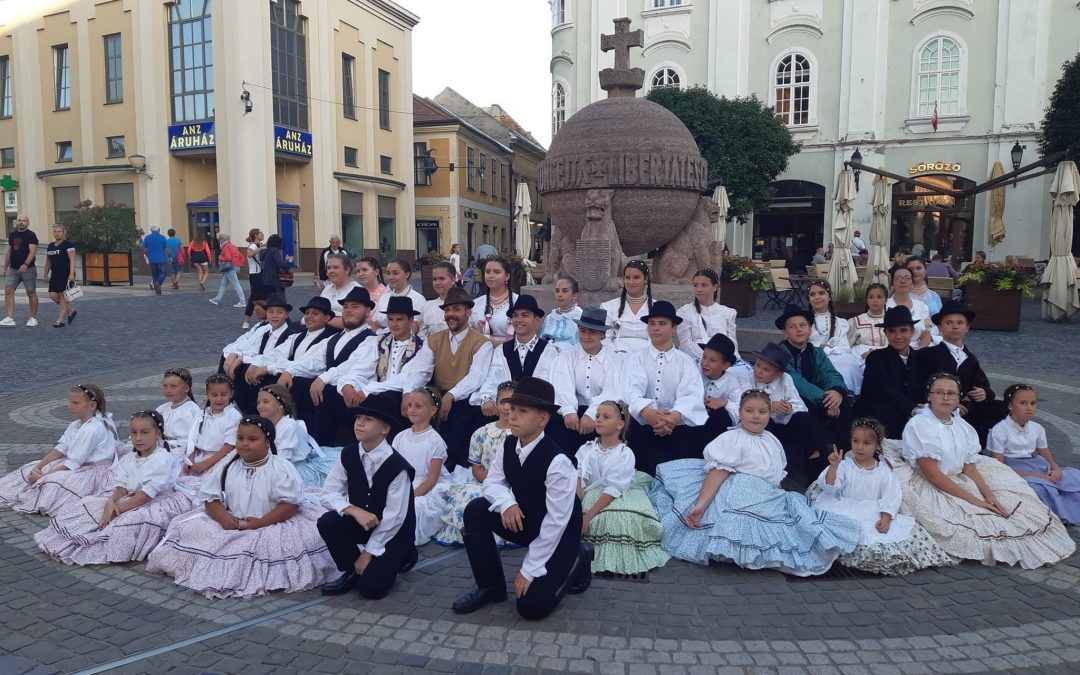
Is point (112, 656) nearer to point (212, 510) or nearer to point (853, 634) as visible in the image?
point (212, 510)

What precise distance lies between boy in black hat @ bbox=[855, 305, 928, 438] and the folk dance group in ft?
0.06

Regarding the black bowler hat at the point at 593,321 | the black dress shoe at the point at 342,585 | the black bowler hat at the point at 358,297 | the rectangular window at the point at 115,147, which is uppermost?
the rectangular window at the point at 115,147

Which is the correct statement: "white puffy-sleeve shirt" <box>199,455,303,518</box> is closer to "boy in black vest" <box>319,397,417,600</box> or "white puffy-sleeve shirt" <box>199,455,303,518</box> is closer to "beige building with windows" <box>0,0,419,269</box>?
"boy in black vest" <box>319,397,417,600</box>

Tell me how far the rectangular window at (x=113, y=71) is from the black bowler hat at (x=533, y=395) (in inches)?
1300

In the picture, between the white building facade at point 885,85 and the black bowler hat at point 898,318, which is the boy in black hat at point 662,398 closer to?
the black bowler hat at point 898,318

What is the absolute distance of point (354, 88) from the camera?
35688mm

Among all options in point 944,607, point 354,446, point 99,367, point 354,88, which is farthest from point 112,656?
point 354,88

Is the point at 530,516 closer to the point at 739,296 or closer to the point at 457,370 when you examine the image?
the point at 457,370

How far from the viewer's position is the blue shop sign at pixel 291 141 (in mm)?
30531

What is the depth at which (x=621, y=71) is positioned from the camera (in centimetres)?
1020

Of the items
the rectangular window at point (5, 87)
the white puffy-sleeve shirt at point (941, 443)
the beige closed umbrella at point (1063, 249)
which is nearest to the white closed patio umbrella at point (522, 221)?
the beige closed umbrella at point (1063, 249)

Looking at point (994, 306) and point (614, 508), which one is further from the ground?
point (994, 306)

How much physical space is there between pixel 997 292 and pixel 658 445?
40.4 feet

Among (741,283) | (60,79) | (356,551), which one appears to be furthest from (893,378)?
(60,79)
